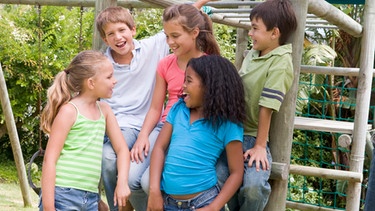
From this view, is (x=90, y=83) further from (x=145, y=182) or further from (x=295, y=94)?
(x=295, y=94)

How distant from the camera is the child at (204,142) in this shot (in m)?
2.81

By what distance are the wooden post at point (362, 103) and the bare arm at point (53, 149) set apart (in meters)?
2.34

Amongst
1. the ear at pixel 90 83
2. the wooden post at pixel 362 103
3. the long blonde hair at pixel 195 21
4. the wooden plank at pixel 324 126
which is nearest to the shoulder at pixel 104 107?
the ear at pixel 90 83

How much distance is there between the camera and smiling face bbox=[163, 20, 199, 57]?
10.0 feet

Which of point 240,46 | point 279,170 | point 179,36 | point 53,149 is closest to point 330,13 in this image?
point 179,36

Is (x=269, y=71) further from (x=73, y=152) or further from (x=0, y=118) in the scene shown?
(x=0, y=118)

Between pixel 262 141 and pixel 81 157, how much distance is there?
83cm

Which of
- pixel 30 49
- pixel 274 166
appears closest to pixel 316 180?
pixel 30 49

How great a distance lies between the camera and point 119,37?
3248 millimetres

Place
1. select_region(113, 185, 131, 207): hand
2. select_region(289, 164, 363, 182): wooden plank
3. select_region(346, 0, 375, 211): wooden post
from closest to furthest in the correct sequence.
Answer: select_region(113, 185, 131, 207): hand → select_region(289, 164, 363, 182): wooden plank → select_region(346, 0, 375, 211): wooden post

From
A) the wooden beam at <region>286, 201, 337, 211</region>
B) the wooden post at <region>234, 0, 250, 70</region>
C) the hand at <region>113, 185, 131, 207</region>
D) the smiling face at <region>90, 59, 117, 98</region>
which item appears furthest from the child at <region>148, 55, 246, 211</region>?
the wooden post at <region>234, 0, 250, 70</region>

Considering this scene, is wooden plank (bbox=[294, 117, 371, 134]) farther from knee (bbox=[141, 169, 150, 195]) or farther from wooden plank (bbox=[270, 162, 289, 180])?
knee (bbox=[141, 169, 150, 195])

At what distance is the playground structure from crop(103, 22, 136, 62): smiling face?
0.47 feet

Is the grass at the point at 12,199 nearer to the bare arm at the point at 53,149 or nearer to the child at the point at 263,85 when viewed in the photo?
the bare arm at the point at 53,149
